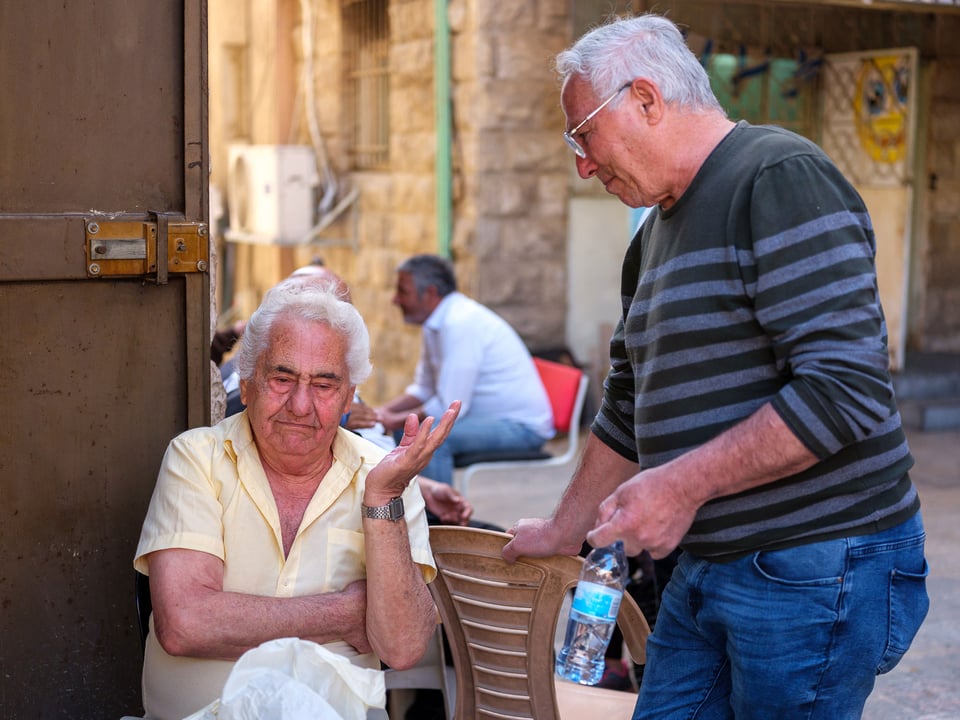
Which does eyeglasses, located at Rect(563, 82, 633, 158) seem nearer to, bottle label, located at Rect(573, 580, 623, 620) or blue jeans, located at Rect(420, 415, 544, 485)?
bottle label, located at Rect(573, 580, 623, 620)

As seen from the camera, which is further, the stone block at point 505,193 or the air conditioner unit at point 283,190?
the air conditioner unit at point 283,190

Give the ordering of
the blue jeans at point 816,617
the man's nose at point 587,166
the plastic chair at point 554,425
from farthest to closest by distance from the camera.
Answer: the plastic chair at point 554,425
the man's nose at point 587,166
the blue jeans at point 816,617

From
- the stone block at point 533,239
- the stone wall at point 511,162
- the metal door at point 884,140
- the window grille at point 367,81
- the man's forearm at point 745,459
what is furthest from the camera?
the window grille at point 367,81

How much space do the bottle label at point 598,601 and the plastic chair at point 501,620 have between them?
0.28 meters

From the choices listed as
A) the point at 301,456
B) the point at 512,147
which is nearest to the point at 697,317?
the point at 301,456

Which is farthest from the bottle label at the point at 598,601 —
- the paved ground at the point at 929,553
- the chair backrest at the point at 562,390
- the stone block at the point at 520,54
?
the stone block at the point at 520,54

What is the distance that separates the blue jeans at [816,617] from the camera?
2.01 m

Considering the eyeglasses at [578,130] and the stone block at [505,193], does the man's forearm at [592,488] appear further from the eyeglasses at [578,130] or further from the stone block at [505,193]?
the stone block at [505,193]

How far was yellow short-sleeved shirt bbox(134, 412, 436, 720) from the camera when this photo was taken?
94.4 inches

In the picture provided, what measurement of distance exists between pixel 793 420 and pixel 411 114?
7.21m

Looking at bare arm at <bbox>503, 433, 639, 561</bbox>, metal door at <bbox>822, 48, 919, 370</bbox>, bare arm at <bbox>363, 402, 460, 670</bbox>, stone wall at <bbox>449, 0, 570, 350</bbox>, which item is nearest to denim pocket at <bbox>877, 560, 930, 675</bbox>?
bare arm at <bbox>503, 433, 639, 561</bbox>

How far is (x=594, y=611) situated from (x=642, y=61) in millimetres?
946

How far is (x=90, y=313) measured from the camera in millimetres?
2617

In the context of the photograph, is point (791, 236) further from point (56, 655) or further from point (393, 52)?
point (393, 52)
